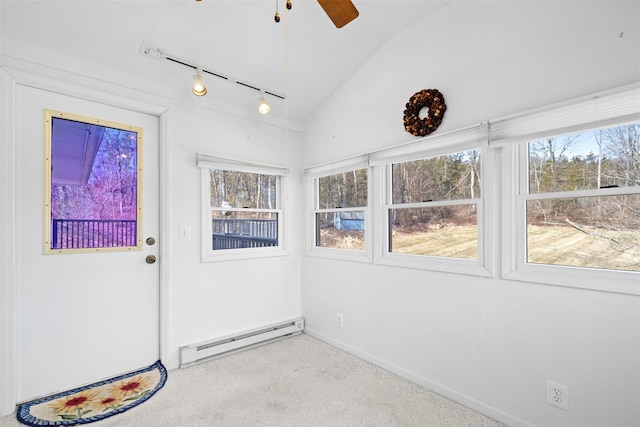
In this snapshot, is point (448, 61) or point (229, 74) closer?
point (448, 61)

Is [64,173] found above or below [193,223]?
above

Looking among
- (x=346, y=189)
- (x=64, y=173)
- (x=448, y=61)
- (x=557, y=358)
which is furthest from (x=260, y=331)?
(x=448, y=61)

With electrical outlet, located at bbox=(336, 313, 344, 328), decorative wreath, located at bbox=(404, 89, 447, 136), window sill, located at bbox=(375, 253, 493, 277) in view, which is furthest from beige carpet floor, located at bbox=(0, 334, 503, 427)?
decorative wreath, located at bbox=(404, 89, 447, 136)

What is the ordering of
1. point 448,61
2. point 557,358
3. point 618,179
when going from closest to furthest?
point 618,179 < point 557,358 < point 448,61

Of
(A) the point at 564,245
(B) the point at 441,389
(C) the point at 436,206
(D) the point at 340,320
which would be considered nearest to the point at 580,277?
(A) the point at 564,245

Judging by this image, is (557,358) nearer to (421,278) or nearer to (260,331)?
(421,278)

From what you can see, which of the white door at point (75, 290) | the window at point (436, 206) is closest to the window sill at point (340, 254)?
the window at point (436, 206)

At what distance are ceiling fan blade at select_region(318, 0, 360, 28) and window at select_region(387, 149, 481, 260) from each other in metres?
1.17

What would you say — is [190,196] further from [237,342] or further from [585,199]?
[585,199]

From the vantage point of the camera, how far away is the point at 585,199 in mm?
1639

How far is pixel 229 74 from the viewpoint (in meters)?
2.54

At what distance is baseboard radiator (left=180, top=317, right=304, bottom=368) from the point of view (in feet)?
8.32

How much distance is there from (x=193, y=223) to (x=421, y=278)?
1966mm

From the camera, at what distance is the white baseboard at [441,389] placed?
181 cm
